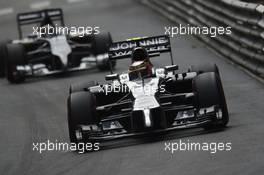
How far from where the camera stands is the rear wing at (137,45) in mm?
14286

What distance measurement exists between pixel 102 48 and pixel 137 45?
759 centimetres

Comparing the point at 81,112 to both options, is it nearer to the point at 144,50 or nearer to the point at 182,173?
the point at 144,50

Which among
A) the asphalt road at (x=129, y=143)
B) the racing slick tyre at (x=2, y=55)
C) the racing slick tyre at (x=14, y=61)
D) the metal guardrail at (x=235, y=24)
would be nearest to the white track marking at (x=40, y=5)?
the metal guardrail at (x=235, y=24)

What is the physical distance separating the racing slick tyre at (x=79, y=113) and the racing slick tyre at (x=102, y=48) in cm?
904

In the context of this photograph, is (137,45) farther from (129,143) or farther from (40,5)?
(40,5)

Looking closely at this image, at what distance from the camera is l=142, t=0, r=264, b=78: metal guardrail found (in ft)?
58.0

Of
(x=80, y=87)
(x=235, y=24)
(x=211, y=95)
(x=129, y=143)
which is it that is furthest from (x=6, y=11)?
(x=211, y=95)

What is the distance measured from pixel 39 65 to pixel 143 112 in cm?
1008

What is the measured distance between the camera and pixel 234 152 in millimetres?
10656

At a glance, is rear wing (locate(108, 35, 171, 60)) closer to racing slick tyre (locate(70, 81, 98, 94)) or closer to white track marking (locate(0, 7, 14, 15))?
racing slick tyre (locate(70, 81, 98, 94))

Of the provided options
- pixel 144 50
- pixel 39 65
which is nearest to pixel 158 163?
pixel 144 50

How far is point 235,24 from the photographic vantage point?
20062 mm

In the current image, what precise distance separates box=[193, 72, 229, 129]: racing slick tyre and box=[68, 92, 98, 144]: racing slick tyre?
4.82 ft

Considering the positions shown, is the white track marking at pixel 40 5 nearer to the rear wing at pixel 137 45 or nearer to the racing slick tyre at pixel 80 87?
the rear wing at pixel 137 45
